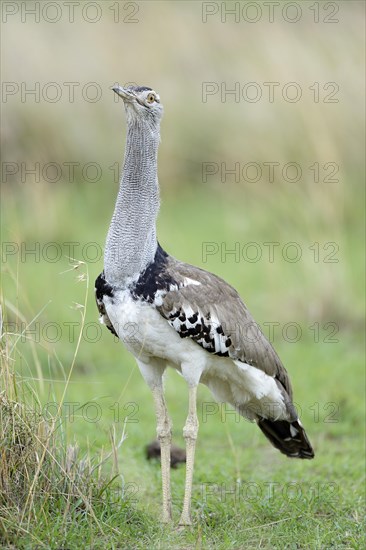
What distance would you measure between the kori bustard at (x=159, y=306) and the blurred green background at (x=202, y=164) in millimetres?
1905

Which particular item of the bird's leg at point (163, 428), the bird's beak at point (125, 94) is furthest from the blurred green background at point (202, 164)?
the bird's beak at point (125, 94)

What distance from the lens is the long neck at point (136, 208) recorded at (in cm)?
421

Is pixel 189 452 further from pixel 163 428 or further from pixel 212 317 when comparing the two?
pixel 212 317

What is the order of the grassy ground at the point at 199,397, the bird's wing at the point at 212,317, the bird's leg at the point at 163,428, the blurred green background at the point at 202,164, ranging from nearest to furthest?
the grassy ground at the point at 199,397
the bird's wing at the point at 212,317
the bird's leg at the point at 163,428
the blurred green background at the point at 202,164

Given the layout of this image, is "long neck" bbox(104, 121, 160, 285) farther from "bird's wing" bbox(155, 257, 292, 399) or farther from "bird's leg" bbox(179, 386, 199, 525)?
"bird's leg" bbox(179, 386, 199, 525)

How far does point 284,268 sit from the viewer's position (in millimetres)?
8438

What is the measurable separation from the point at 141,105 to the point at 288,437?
5.90 feet

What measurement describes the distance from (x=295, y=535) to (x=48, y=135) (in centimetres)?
771

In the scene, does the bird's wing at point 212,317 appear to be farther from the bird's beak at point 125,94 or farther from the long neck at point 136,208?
the bird's beak at point 125,94

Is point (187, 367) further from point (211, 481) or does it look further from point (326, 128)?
point (326, 128)

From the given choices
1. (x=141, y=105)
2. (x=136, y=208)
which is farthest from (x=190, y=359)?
(x=141, y=105)

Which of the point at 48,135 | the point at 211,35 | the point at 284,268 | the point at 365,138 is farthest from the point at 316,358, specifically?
the point at 211,35

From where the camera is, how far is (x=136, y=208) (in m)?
4.29

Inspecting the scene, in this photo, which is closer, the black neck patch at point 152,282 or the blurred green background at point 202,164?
the black neck patch at point 152,282
